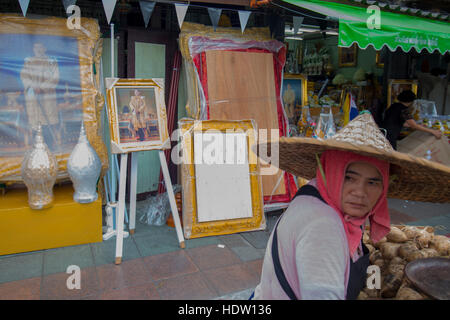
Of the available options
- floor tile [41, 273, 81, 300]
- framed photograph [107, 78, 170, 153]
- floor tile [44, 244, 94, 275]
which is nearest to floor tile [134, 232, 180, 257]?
floor tile [44, 244, 94, 275]

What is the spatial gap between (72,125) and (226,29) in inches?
84.3

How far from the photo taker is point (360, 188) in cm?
141

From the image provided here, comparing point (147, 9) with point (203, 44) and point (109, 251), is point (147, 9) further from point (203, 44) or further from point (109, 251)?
point (109, 251)

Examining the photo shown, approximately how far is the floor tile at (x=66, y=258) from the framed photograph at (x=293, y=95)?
3.24 m

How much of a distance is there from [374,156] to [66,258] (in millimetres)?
3049

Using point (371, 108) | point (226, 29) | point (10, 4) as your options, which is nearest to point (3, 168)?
point (10, 4)

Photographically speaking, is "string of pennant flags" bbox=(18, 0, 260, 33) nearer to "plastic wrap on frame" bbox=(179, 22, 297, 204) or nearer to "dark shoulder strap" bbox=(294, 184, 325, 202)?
"plastic wrap on frame" bbox=(179, 22, 297, 204)

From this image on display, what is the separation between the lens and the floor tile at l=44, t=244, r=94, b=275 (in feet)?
10.6

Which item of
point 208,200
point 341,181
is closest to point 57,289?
point 208,200

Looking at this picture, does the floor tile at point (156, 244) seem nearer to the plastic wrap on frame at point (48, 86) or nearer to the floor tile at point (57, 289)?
the floor tile at point (57, 289)

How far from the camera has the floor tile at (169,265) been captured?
3.19 metres

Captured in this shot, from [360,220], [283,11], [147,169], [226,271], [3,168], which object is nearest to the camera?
[360,220]

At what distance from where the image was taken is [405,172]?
159 cm

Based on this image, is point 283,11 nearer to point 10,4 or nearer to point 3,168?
point 10,4
